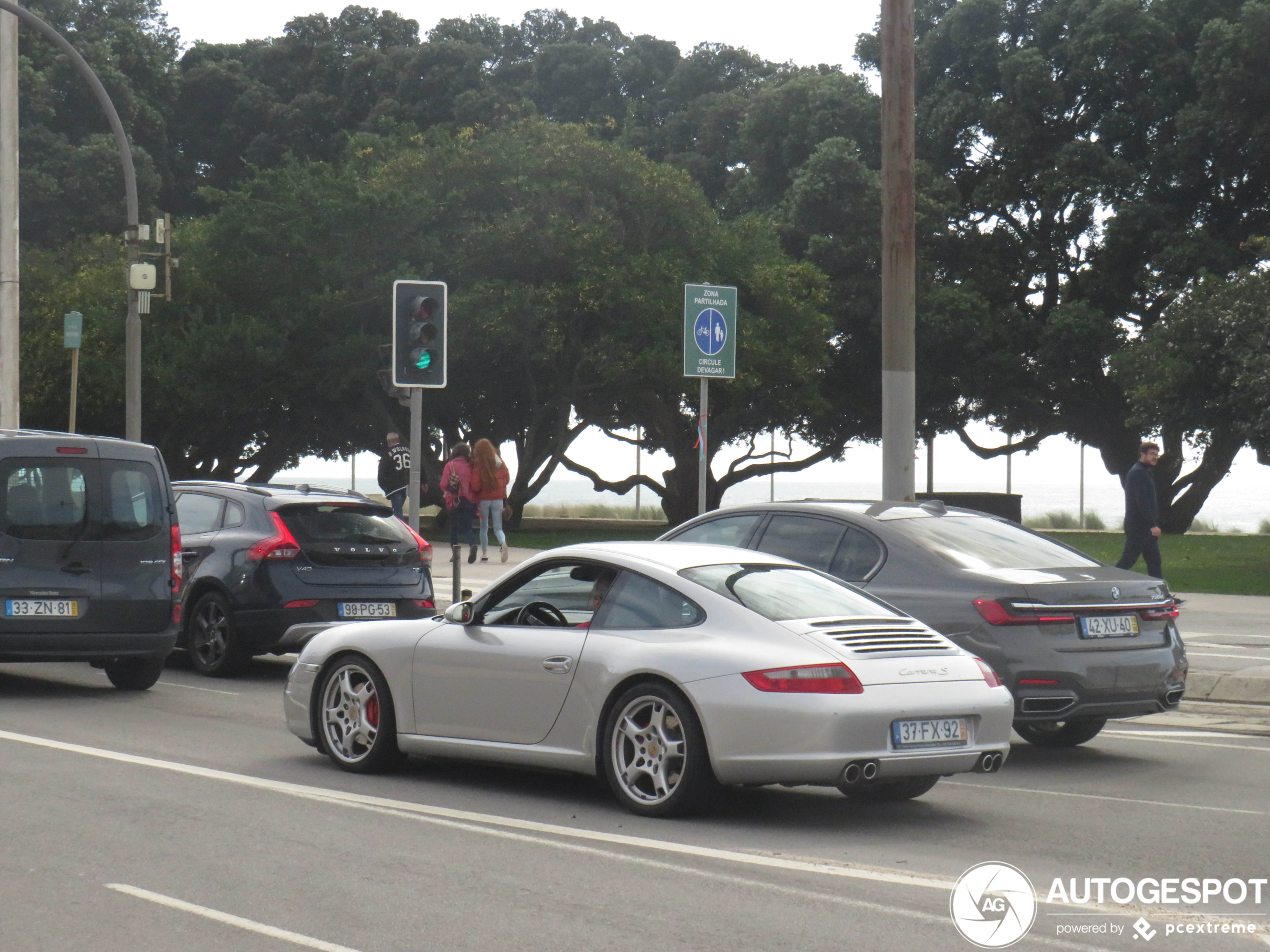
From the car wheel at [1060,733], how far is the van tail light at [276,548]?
20.6 ft

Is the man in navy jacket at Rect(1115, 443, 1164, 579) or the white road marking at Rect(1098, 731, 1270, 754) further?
the man in navy jacket at Rect(1115, 443, 1164, 579)

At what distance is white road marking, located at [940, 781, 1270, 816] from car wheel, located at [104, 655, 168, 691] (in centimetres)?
658

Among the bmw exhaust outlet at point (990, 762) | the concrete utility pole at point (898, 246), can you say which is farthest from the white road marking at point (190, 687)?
the bmw exhaust outlet at point (990, 762)

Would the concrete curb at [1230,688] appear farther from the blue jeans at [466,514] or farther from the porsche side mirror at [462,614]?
the blue jeans at [466,514]

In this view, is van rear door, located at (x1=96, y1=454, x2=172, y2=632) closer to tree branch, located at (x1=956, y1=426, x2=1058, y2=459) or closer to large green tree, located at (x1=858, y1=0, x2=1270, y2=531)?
large green tree, located at (x1=858, y1=0, x2=1270, y2=531)

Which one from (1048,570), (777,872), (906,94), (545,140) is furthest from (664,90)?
(777,872)

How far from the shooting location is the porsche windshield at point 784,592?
8.35m

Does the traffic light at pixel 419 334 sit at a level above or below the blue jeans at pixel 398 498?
above

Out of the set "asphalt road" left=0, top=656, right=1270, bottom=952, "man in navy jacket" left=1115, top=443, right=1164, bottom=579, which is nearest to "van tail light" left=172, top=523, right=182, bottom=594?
"asphalt road" left=0, top=656, right=1270, bottom=952

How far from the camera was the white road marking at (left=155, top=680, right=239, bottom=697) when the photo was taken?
522 inches

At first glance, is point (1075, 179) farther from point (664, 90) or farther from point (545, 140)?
point (664, 90)

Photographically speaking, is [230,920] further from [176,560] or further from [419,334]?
[419,334]

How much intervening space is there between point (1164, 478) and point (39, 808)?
134 feet

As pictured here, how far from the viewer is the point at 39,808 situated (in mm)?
8102
